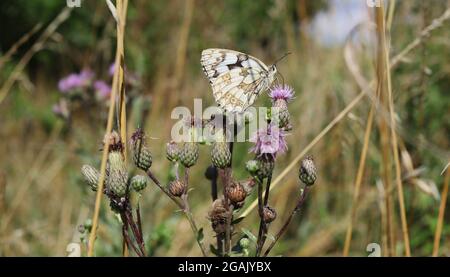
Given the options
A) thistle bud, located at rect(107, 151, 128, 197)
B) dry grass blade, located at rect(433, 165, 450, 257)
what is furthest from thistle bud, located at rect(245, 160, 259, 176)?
dry grass blade, located at rect(433, 165, 450, 257)

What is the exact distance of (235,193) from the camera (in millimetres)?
1468

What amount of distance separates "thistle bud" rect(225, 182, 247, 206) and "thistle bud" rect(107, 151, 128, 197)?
0.94 ft

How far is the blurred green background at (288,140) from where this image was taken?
274 cm

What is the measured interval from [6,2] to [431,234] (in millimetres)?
5878

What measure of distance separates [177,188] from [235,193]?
0.20 metres

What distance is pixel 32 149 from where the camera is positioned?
5.09m

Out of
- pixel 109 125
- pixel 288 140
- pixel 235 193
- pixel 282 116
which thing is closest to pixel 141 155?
pixel 109 125

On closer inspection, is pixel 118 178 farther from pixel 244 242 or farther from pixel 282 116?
pixel 282 116

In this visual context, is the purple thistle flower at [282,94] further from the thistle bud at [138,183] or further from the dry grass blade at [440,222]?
the dry grass blade at [440,222]

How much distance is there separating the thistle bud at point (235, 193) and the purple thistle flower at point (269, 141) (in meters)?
0.11

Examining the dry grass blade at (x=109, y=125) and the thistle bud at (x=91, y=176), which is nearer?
the dry grass blade at (x=109, y=125)

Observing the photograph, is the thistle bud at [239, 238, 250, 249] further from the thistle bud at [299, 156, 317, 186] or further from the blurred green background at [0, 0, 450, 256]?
the blurred green background at [0, 0, 450, 256]

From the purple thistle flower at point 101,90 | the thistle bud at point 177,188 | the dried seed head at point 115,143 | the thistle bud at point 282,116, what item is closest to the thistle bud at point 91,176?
the dried seed head at point 115,143

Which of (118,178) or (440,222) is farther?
(440,222)
